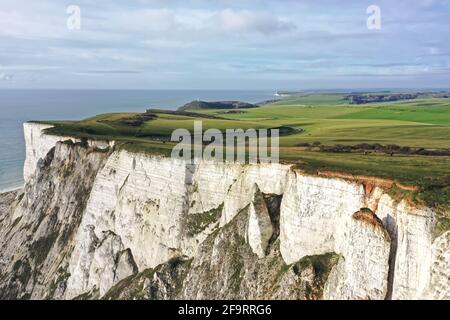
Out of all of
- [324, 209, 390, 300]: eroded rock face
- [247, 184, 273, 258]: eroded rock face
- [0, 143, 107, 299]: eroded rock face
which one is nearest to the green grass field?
[324, 209, 390, 300]: eroded rock face

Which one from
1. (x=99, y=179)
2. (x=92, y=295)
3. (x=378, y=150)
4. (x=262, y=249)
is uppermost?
(x=378, y=150)

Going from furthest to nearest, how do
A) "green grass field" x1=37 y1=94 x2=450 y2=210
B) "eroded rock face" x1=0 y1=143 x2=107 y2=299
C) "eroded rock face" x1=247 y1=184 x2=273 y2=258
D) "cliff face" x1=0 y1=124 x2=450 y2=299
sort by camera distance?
1. "eroded rock face" x1=0 y1=143 x2=107 y2=299
2. "eroded rock face" x1=247 y1=184 x2=273 y2=258
3. "green grass field" x1=37 y1=94 x2=450 y2=210
4. "cliff face" x1=0 y1=124 x2=450 y2=299

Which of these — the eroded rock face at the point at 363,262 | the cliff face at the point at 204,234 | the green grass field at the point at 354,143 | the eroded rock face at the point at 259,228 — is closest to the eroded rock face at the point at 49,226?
the cliff face at the point at 204,234

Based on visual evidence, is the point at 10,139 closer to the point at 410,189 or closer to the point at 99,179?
the point at 99,179

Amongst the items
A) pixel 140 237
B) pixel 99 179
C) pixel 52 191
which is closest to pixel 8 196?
pixel 52 191

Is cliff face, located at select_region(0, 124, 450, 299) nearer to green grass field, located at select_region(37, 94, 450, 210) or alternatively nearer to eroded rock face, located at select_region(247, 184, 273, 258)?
eroded rock face, located at select_region(247, 184, 273, 258)

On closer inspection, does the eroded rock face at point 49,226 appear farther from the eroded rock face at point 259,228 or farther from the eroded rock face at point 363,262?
the eroded rock face at point 363,262

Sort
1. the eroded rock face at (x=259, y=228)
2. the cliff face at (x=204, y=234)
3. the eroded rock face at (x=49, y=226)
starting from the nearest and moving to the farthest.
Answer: the cliff face at (x=204, y=234) → the eroded rock face at (x=259, y=228) → the eroded rock face at (x=49, y=226)

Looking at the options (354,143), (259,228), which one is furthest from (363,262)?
(354,143)
